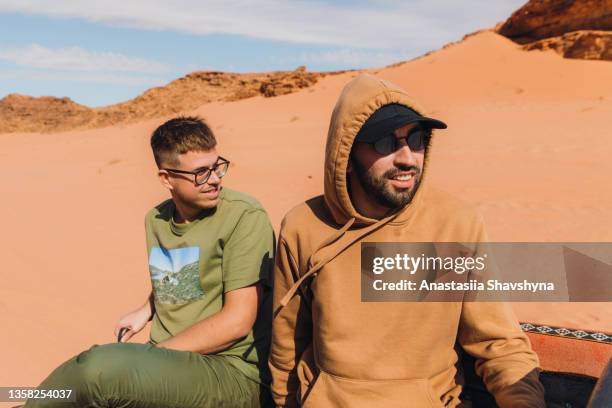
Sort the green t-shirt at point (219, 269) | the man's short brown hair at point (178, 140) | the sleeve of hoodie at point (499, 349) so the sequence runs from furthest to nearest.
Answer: the man's short brown hair at point (178, 140), the green t-shirt at point (219, 269), the sleeve of hoodie at point (499, 349)

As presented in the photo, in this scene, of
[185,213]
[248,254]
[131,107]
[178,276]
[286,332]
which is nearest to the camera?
[286,332]

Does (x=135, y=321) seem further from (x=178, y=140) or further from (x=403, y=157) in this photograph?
(x=403, y=157)

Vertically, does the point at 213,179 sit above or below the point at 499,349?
above

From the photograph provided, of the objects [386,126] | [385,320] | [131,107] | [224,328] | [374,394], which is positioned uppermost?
[131,107]

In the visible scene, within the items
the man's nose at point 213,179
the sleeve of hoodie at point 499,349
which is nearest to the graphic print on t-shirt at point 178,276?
the man's nose at point 213,179

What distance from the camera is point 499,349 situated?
2.25 meters

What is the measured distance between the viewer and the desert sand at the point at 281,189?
549cm

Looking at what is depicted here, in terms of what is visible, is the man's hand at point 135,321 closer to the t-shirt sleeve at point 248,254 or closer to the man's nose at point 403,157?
the t-shirt sleeve at point 248,254

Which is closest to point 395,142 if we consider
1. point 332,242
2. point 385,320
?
point 332,242

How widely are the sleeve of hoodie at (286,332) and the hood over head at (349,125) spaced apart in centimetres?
31

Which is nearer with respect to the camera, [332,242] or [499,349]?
[499,349]

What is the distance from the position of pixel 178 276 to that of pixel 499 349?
4.66ft

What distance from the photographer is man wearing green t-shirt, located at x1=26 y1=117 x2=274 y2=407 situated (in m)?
2.38

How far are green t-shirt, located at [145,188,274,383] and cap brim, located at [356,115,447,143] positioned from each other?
78 cm
